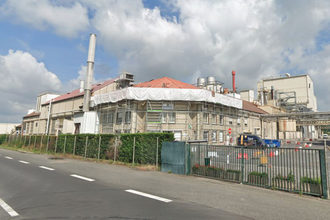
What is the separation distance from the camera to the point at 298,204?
627cm

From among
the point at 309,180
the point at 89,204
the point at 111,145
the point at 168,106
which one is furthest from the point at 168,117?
the point at 89,204

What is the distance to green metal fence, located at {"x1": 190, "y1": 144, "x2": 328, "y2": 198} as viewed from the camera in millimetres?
7277

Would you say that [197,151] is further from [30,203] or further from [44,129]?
[44,129]

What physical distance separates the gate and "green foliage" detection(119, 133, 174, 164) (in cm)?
110

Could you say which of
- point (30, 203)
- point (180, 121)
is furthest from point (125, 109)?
point (30, 203)

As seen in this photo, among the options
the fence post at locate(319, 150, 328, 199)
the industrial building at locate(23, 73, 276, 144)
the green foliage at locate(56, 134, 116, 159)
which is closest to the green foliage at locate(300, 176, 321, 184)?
the fence post at locate(319, 150, 328, 199)

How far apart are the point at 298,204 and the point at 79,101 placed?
103 feet

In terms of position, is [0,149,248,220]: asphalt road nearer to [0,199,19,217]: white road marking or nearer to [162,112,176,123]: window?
[0,199,19,217]: white road marking

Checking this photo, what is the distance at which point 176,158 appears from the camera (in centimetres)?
1146

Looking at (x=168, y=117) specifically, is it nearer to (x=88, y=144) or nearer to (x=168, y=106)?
(x=168, y=106)

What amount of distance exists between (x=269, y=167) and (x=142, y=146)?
7988mm

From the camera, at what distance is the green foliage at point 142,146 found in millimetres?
13352

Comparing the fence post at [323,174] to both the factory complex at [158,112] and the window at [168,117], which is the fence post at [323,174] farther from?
the window at [168,117]

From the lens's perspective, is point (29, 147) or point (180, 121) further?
point (29, 147)
